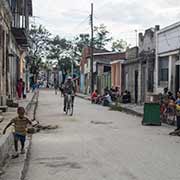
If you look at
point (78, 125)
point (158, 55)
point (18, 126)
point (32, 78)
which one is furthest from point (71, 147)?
point (32, 78)

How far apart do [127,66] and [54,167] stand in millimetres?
28780

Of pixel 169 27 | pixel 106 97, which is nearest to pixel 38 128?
pixel 169 27

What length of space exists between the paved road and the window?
36.7 ft

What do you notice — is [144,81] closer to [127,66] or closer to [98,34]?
[127,66]

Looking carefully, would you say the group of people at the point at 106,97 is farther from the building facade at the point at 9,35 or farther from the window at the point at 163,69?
the building facade at the point at 9,35

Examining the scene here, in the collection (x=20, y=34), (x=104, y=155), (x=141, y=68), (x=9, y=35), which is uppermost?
(x=20, y=34)

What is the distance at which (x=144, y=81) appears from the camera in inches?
1216

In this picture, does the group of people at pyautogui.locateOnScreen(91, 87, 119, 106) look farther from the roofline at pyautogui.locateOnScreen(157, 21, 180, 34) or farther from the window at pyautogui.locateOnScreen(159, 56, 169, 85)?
the roofline at pyautogui.locateOnScreen(157, 21, 180, 34)

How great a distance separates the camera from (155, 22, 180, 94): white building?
23609 millimetres

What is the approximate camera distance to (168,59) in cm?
2533

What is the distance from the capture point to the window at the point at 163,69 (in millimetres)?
25584

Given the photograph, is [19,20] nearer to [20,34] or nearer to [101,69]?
[20,34]

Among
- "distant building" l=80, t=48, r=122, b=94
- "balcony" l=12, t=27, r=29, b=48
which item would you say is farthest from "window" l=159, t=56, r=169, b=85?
"distant building" l=80, t=48, r=122, b=94

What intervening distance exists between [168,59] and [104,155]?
16.6m
